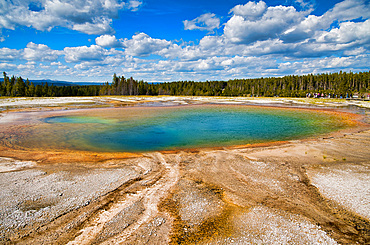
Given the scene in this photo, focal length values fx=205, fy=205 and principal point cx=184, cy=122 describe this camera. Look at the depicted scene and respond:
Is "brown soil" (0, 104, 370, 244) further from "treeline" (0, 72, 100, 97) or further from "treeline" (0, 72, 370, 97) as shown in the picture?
"treeline" (0, 72, 100, 97)

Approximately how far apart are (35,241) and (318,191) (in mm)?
9820

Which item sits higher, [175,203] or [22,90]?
[22,90]

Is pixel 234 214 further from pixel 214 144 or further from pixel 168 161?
pixel 214 144

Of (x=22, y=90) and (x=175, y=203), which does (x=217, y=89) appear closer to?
(x=22, y=90)

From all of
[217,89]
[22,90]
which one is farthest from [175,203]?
[217,89]

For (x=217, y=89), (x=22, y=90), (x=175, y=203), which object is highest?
(x=217, y=89)

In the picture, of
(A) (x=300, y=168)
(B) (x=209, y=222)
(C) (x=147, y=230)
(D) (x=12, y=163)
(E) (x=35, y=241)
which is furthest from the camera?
(D) (x=12, y=163)

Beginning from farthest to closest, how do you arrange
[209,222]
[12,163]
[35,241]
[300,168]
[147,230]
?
[12,163] → [300,168] → [209,222] → [147,230] → [35,241]

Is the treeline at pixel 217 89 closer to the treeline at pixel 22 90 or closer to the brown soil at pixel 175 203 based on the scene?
the treeline at pixel 22 90

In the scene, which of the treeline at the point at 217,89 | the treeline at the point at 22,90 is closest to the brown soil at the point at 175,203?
the treeline at the point at 217,89

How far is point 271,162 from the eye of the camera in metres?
11.7

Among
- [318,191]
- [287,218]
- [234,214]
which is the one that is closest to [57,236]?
[234,214]

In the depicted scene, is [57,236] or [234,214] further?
[234,214]

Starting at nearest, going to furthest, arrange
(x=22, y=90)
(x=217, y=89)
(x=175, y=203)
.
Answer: (x=175, y=203)
(x=22, y=90)
(x=217, y=89)
